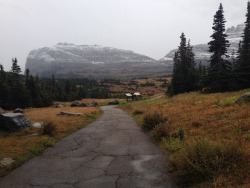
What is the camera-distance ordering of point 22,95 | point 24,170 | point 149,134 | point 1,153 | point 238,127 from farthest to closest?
point 22,95 → point 149,134 → point 238,127 → point 1,153 → point 24,170

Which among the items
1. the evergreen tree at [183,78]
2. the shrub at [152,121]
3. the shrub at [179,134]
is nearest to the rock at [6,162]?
the shrub at [179,134]

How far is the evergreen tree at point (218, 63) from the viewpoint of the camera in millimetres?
42406

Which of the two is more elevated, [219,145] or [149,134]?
[219,145]

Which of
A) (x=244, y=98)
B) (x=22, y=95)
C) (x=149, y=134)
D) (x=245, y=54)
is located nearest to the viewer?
(x=149, y=134)

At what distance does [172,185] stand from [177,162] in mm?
1149

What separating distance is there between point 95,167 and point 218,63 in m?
40.4

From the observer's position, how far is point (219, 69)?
44.9 metres

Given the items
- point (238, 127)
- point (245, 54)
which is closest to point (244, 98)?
point (238, 127)

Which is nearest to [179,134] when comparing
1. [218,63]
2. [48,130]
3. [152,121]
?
[152,121]

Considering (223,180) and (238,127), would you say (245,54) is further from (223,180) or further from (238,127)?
(223,180)

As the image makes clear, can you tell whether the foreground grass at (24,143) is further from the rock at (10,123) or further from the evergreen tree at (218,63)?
the evergreen tree at (218,63)

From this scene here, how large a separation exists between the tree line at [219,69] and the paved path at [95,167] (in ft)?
95.6

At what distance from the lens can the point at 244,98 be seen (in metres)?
21.2

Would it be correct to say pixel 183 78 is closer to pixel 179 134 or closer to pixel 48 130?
pixel 48 130
